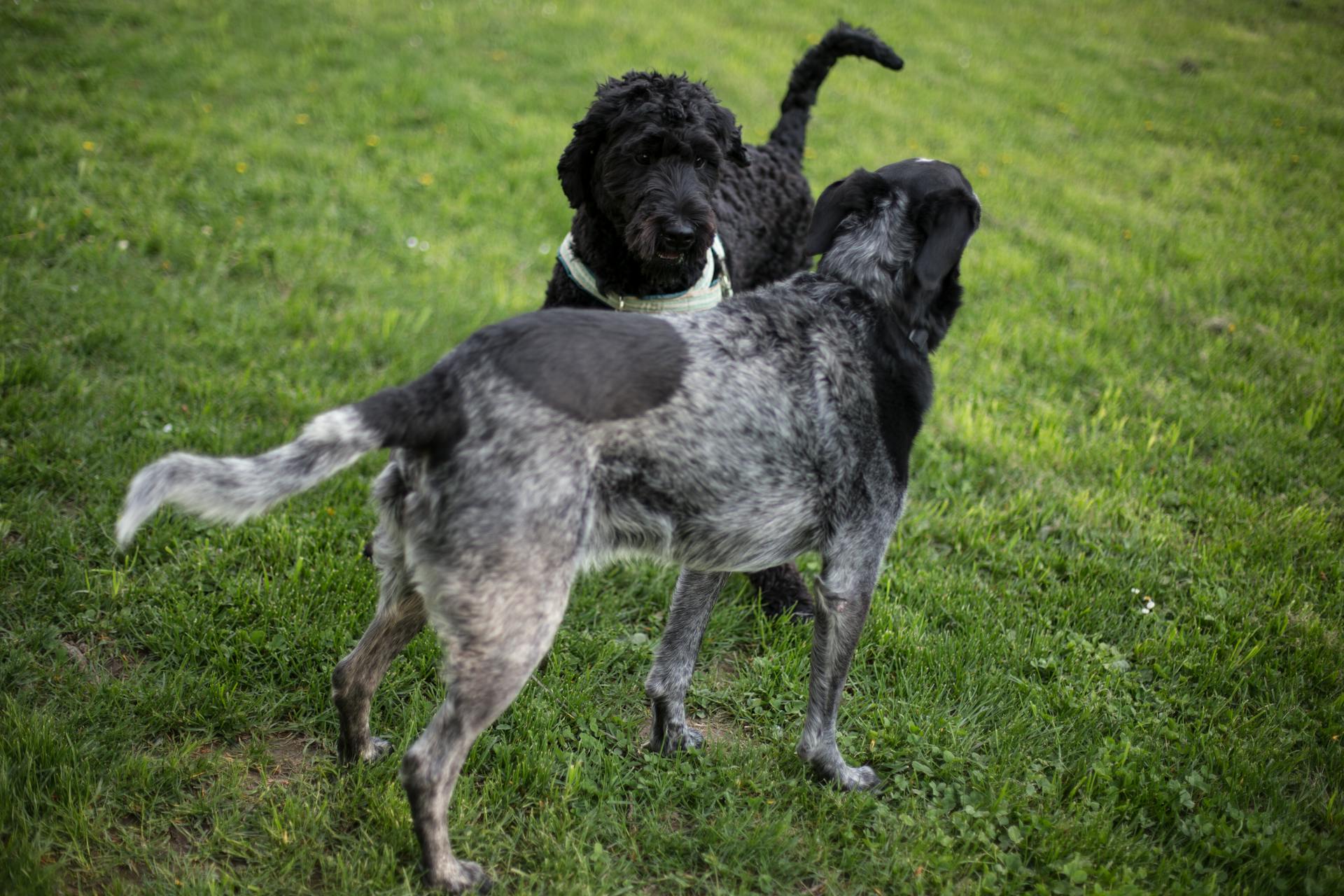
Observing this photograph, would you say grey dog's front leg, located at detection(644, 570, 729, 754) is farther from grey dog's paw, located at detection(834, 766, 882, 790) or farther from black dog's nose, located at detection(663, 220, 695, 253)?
black dog's nose, located at detection(663, 220, 695, 253)

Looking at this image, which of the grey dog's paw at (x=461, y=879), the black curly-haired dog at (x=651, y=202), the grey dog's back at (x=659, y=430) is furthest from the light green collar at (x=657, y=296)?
the grey dog's paw at (x=461, y=879)

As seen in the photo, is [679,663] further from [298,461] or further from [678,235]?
[678,235]

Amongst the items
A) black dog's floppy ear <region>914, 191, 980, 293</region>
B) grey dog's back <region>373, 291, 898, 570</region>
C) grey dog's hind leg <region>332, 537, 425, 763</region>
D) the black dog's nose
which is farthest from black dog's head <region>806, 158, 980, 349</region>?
grey dog's hind leg <region>332, 537, 425, 763</region>

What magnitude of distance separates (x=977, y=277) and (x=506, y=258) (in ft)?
13.5

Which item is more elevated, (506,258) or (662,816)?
(506,258)

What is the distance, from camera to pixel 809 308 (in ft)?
10.9

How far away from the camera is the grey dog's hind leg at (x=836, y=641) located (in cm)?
333

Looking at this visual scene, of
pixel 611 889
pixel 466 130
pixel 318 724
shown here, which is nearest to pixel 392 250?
pixel 466 130

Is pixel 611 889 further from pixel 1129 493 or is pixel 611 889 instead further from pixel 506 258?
pixel 506 258

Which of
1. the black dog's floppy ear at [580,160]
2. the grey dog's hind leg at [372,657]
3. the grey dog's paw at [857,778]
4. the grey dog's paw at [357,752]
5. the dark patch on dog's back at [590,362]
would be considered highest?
the black dog's floppy ear at [580,160]

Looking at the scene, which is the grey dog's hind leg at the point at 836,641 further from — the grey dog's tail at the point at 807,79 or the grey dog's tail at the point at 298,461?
the grey dog's tail at the point at 807,79

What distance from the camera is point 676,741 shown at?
3.71 m

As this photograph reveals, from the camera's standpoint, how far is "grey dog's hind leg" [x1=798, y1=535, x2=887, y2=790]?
3.33 meters

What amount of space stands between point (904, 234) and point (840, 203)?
290 millimetres
